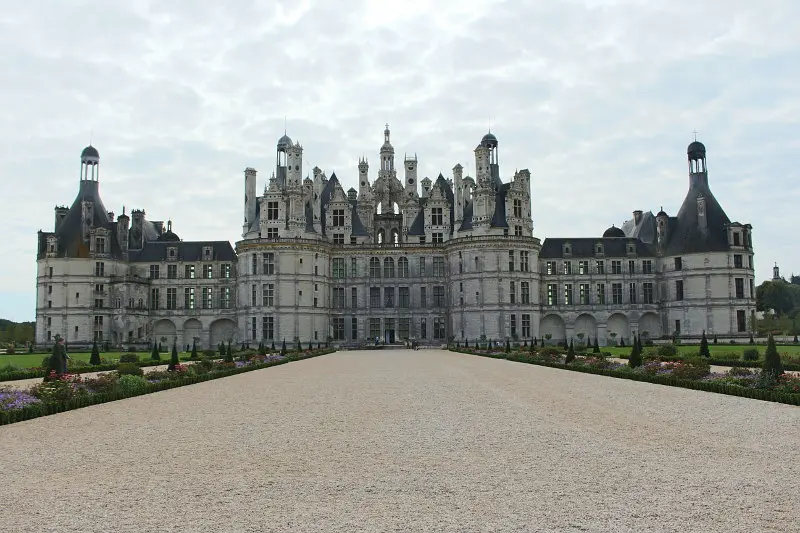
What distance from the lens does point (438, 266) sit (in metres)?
74.9

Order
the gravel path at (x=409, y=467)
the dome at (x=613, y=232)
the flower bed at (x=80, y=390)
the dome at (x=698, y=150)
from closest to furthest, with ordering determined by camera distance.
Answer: the gravel path at (x=409, y=467) < the flower bed at (x=80, y=390) < the dome at (x=698, y=150) < the dome at (x=613, y=232)

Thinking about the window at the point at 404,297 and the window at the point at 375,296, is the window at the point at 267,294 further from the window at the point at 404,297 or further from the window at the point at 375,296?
the window at the point at 404,297

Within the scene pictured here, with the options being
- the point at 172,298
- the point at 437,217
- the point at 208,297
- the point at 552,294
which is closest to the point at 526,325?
the point at 552,294

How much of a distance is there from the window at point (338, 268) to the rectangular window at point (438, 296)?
9.65 metres

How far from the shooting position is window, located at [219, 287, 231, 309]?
75312mm

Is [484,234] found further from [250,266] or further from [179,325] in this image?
[179,325]

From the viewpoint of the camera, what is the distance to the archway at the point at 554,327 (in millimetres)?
74562

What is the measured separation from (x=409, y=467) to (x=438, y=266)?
Answer: 64257 mm

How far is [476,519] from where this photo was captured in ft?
26.6

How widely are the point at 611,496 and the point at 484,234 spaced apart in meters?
61.6

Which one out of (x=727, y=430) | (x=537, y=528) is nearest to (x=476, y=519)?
(x=537, y=528)

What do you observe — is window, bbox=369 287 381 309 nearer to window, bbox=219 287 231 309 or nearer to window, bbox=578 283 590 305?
window, bbox=219 287 231 309

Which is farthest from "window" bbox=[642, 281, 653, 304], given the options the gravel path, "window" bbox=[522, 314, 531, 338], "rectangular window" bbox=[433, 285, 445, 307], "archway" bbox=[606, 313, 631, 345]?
the gravel path

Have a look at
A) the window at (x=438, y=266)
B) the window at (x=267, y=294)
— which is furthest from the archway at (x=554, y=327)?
the window at (x=267, y=294)
